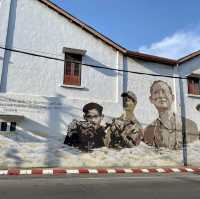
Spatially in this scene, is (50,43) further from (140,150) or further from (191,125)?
(191,125)

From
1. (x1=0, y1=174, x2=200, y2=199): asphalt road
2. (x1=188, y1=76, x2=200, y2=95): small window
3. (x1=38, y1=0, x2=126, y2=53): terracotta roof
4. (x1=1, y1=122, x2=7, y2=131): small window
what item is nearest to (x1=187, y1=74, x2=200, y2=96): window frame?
(x1=188, y1=76, x2=200, y2=95): small window

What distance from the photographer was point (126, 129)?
15914 millimetres

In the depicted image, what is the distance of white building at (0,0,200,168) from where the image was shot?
14.3 metres

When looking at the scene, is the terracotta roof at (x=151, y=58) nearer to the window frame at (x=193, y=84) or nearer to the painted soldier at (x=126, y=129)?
the window frame at (x=193, y=84)

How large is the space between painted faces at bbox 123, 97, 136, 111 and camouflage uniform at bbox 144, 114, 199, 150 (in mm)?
1579

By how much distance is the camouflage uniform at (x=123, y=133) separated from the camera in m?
15.5

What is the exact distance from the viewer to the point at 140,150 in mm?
15914

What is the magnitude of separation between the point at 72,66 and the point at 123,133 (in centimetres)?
497

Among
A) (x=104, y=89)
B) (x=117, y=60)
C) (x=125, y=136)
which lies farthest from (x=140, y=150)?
(x=117, y=60)

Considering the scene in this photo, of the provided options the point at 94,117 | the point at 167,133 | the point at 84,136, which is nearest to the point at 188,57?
the point at 167,133

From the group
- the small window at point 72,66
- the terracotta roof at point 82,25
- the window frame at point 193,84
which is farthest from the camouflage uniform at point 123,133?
the window frame at point 193,84

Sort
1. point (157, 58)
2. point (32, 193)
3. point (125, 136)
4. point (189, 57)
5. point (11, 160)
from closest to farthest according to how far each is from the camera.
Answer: point (32, 193), point (11, 160), point (125, 136), point (157, 58), point (189, 57)

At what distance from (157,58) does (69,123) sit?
724cm

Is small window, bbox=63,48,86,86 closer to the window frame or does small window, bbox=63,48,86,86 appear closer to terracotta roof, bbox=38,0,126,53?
terracotta roof, bbox=38,0,126,53
